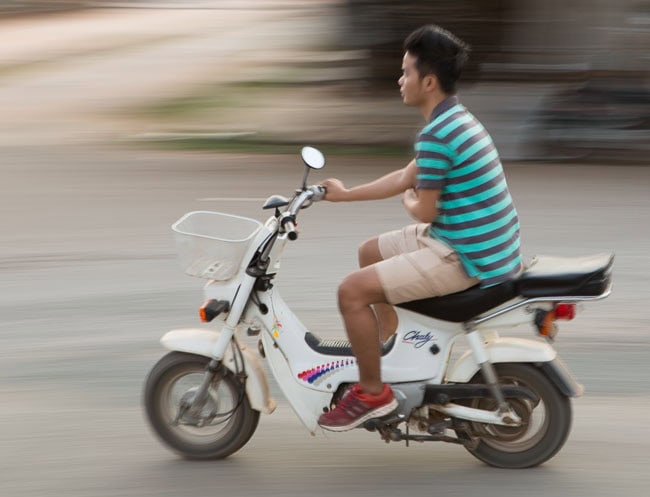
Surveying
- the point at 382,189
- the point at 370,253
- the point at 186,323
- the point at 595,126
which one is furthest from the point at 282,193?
the point at 382,189

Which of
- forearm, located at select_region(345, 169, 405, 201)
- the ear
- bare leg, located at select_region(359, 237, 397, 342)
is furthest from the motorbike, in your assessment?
the ear

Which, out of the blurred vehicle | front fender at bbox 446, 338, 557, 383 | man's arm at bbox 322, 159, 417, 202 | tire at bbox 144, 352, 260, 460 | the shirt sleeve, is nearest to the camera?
the shirt sleeve

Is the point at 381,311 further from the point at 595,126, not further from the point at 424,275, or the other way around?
the point at 595,126

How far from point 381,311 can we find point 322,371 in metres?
0.38

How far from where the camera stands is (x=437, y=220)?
477 centimetres

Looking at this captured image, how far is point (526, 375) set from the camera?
15.9 ft

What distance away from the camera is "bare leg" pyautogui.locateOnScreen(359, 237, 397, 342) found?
507 cm

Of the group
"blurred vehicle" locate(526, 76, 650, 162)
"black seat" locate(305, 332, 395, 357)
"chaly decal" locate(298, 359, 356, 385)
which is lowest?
"chaly decal" locate(298, 359, 356, 385)

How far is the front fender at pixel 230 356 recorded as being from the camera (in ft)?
16.4

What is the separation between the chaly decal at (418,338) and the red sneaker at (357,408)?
0.22 meters

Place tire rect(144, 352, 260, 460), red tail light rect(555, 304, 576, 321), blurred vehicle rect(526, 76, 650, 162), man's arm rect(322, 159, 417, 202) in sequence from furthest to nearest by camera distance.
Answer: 1. blurred vehicle rect(526, 76, 650, 162)
2. tire rect(144, 352, 260, 460)
3. man's arm rect(322, 159, 417, 202)
4. red tail light rect(555, 304, 576, 321)

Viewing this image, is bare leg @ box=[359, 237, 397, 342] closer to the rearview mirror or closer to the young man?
the young man

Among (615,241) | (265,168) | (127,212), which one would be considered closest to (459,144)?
(615,241)

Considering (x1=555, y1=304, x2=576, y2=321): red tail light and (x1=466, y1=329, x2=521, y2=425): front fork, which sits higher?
(x1=555, y1=304, x2=576, y2=321): red tail light
